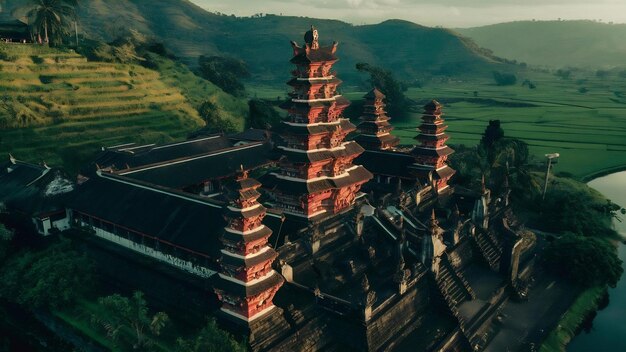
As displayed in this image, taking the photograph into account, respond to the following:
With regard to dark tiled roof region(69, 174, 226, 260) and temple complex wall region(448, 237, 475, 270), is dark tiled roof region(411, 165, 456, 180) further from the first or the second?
dark tiled roof region(69, 174, 226, 260)

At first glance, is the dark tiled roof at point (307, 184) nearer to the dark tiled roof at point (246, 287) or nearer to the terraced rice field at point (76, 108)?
the dark tiled roof at point (246, 287)

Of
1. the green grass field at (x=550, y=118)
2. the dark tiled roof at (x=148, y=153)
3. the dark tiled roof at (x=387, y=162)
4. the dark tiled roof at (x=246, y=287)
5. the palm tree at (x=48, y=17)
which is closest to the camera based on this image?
the dark tiled roof at (x=246, y=287)

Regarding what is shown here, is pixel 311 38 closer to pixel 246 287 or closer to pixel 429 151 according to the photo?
pixel 429 151

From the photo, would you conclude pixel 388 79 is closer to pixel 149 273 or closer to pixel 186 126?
pixel 186 126

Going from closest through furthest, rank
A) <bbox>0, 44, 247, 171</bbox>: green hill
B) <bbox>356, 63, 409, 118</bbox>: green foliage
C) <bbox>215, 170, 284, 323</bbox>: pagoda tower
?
1. <bbox>215, 170, 284, 323</bbox>: pagoda tower
2. <bbox>0, 44, 247, 171</bbox>: green hill
3. <bbox>356, 63, 409, 118</bbox>: green foliage

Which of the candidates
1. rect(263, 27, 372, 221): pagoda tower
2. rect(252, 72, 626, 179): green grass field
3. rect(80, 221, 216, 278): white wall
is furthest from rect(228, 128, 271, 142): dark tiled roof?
rect(252, 72, 626, 179): green grass field

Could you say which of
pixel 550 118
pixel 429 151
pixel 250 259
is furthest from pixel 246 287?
pixel 550 118

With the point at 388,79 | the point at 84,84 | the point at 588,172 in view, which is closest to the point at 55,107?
the point at 84,84

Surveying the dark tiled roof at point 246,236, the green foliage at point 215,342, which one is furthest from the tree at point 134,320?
the dark tiled roof at point 246,236
